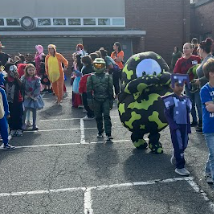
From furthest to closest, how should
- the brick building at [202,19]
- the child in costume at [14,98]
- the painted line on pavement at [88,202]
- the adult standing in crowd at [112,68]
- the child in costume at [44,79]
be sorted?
the brick building at [202,19] < the child in costume at [44,79] < the adult standing in crowd at [112,68] < the child in costume at [14,98] < the painted line on pavement at [88,202]

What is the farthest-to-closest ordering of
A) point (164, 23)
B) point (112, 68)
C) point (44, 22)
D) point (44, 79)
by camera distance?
point (164, 23), point (44, 22), point (44, 79), point (112, 68)

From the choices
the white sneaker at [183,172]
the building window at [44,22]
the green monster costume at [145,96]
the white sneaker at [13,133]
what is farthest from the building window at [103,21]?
the white sneaker at [183,172]

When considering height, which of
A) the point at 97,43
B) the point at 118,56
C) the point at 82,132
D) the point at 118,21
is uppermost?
the point at 118,21

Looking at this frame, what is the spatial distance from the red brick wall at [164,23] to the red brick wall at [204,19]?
1.83m

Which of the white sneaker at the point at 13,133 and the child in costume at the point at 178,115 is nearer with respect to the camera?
the child in costume at the point at 178,115

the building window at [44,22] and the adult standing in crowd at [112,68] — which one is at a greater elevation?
the building window at [44,22]

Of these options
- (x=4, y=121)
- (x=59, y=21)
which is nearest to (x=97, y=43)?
(x=59, y=21)

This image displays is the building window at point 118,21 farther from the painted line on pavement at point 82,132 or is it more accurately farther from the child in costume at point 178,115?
the child in costume at point 178,115

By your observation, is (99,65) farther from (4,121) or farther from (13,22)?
(13,22)

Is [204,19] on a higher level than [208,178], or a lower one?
higher

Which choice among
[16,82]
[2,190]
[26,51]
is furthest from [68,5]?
[2,190]

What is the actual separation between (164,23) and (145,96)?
18.7m

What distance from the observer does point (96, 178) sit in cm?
458

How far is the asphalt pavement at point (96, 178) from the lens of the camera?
3.77 m
